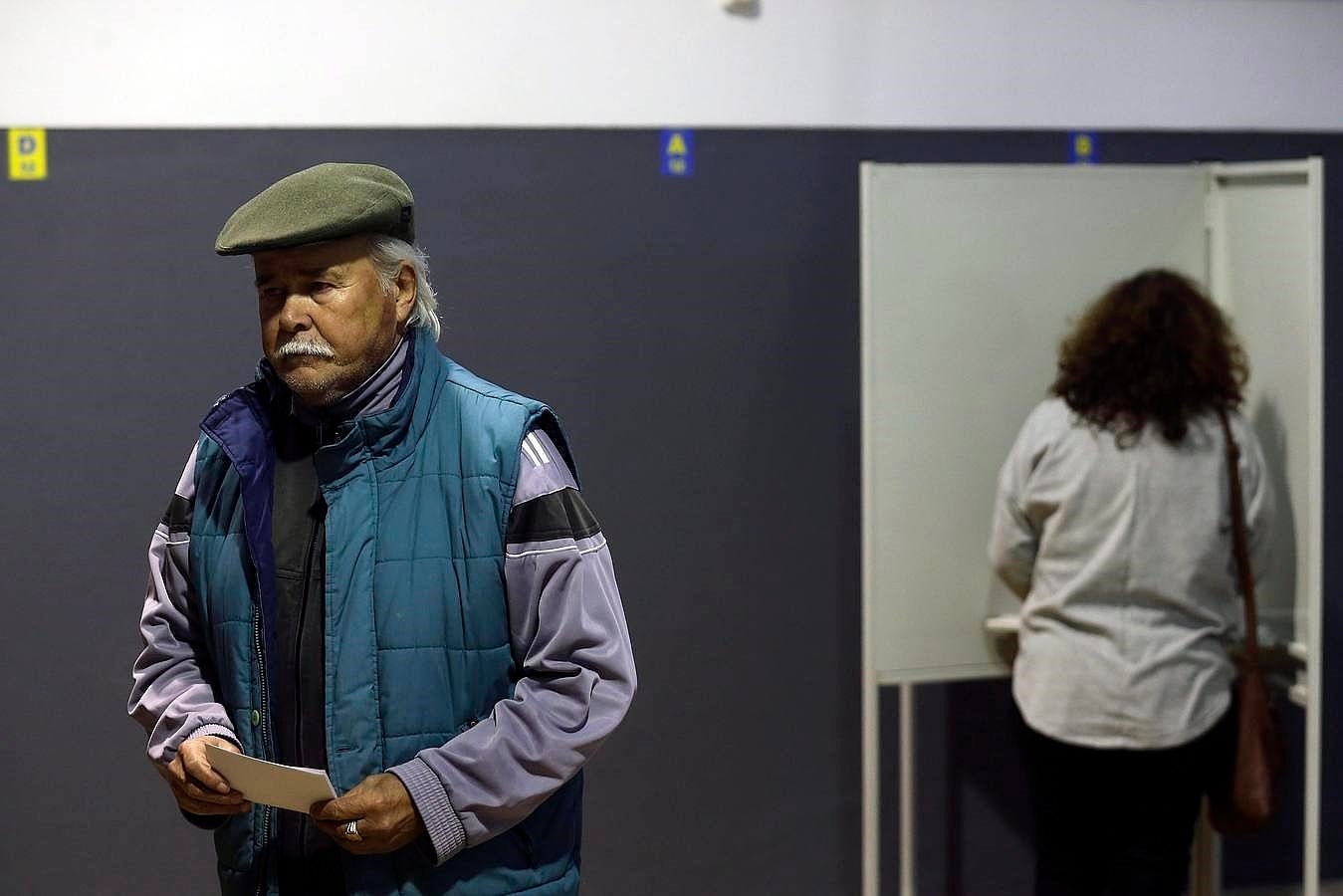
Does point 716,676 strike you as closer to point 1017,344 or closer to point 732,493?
point 732,493

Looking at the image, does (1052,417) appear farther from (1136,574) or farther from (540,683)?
(540,683)

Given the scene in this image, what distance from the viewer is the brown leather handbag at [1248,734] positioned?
101 inches

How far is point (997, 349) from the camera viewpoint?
2.83m

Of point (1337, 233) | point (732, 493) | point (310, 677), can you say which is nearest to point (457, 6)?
point (732, 493)

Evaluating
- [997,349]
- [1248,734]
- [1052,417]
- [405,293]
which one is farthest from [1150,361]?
[405,293]

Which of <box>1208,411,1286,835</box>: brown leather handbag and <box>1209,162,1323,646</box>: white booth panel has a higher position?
<box>1209,162,1323,646</box>: white booth panel

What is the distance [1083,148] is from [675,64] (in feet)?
3.08

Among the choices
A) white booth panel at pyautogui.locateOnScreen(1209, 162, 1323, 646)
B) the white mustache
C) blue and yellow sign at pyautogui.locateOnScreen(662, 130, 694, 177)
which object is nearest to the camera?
the white mustache

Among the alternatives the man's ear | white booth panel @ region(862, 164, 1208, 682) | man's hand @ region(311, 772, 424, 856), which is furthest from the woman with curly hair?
man's hand @ region(311, 772, 424, 856)

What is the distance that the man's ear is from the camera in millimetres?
1667

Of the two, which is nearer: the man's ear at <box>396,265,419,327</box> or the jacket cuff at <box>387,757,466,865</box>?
the jacket cuff at <box>387,757,466,865</box>

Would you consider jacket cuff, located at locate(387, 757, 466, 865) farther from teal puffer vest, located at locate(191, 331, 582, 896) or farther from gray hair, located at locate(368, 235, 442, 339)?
gray hair, located at locate(368, 235, 442, 339)

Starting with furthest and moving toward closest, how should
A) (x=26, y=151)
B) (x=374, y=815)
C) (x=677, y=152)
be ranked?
1. (x=677, y=152)
2. (x=26, y=151)
3. (x=374, y=815)

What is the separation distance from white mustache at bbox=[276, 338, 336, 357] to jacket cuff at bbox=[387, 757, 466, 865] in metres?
0.46
